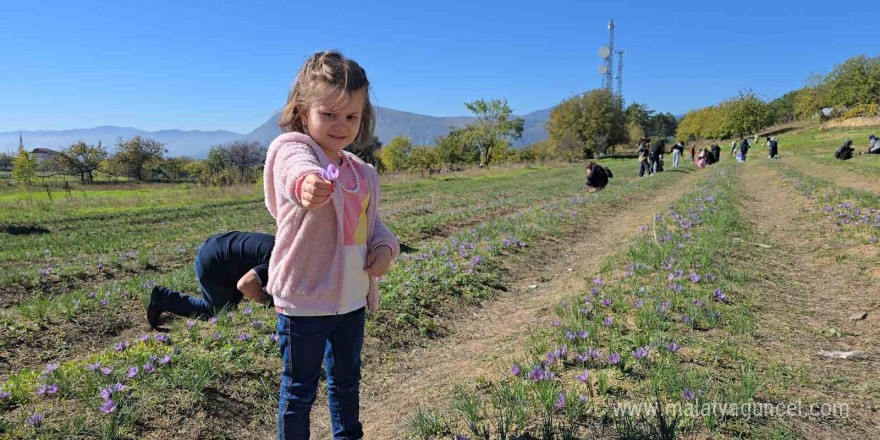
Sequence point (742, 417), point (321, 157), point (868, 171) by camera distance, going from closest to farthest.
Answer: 1. point (321, 157)
2. point (742, 417)
3. point (868, 171)

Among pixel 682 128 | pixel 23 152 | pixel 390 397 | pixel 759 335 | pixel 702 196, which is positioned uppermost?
pixel 682 128

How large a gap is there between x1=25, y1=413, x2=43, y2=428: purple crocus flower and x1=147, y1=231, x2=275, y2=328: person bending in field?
65.1 inches

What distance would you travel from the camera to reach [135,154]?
3816 inches

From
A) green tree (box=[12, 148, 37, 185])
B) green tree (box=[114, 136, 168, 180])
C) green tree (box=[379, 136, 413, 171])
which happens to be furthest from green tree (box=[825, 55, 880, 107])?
green tree (box=[114, 136, 168, 180])

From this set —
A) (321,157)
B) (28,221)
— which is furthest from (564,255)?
(28,221)

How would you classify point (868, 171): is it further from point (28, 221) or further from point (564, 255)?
point (28, 221)

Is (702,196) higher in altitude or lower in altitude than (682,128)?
lower

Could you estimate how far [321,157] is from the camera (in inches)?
96.4

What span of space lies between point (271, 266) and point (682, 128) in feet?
531

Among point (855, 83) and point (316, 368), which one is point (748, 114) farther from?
point (316, 368)

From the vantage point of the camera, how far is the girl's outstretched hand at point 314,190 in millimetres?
2051

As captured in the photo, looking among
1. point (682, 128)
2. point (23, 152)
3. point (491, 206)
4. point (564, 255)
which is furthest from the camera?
point (682, 128)

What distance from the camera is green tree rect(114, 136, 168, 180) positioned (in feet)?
314

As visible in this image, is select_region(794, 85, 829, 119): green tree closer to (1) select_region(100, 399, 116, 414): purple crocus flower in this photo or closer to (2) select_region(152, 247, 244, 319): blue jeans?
(2) select_region(152, 247, 244, 319): blue jeans
